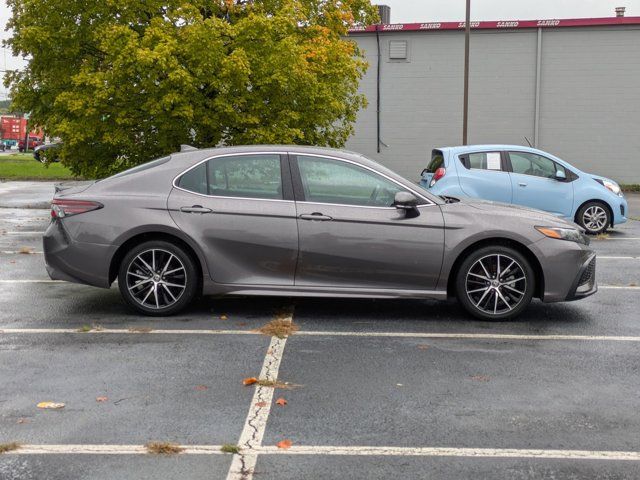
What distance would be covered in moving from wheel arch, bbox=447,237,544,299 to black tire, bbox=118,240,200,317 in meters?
2.23

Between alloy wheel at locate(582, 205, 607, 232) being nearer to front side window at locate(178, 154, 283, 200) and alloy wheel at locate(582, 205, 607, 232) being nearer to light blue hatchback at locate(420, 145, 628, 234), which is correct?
light blue hatchback at locate(420, 145, 628, 234)

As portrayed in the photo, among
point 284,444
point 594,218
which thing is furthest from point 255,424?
point 594,218

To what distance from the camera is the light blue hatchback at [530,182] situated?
14.2 m

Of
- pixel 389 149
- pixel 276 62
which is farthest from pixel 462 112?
pixel 276 62

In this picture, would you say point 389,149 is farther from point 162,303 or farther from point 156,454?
point 156,454

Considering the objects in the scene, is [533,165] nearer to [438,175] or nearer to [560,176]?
[560,176]

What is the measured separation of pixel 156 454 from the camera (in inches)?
160

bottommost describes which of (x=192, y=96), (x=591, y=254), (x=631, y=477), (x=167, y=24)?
(x=631, y=477)

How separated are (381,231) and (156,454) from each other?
137 inches

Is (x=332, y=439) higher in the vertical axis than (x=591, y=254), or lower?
lower

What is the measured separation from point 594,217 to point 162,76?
29.3 ft

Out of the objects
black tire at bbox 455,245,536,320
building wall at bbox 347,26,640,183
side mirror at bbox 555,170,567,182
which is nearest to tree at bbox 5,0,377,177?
side mirror at bbox 555,170,567,182

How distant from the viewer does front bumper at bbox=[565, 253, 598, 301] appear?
7.18 metres

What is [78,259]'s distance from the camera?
721 centimetres
